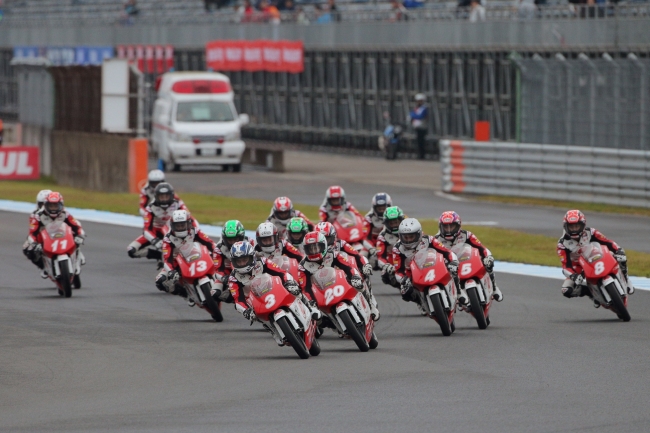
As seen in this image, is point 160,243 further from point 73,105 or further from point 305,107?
point 305,107

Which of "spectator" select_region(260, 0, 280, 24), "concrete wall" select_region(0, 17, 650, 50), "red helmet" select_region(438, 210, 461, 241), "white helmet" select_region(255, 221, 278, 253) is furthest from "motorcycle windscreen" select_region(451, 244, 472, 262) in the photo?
"spectator" select_region(260, 0, 280, 24)

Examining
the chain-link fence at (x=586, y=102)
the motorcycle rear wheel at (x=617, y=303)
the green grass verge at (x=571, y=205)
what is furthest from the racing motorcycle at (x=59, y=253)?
the chain-link fence at (x=586, y=102)

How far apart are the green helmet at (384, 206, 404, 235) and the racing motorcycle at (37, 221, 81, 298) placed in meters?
3.97

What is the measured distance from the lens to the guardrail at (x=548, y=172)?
28.0 metres

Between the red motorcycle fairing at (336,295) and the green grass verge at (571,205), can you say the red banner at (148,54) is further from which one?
the red motorcycle fairing at (336,295)

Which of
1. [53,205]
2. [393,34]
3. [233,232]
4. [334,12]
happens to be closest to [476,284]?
[233,232]

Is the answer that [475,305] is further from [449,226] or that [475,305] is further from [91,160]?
[91,160]

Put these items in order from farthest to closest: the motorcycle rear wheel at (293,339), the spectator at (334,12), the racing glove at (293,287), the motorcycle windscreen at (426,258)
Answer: the spectator at (334,12) < the motorcycle windscreen at (426,258) < the racing glove at (293,287) < the motorcycle rear wheel at (293,339)

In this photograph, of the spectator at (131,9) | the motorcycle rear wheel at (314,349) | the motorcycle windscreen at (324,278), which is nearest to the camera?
the motorcycle rear wheel at (314,349)

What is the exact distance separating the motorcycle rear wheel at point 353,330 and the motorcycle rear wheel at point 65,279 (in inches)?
210

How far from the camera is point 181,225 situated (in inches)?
614

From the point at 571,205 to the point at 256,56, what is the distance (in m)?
22.6

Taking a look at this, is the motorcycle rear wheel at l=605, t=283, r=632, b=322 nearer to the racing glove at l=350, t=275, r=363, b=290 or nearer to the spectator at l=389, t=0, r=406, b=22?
the racing glove at l=350, t=275, r=363, b=290

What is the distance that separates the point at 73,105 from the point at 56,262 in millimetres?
20620
